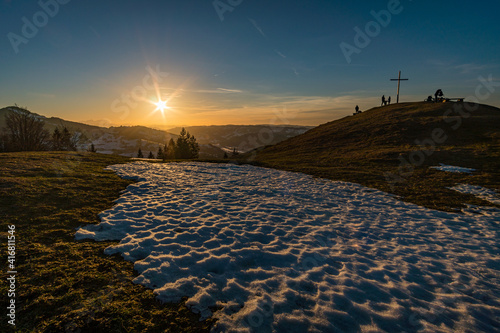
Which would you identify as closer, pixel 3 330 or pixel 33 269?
pixel 3 330

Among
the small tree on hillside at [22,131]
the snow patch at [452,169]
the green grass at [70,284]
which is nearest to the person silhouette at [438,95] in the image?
the snow patch at [452,169]

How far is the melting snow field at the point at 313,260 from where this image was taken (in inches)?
176

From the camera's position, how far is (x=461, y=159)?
22906 millimetres

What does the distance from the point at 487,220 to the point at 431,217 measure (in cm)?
234

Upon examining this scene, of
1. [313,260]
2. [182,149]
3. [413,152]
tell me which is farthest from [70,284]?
[182,149]

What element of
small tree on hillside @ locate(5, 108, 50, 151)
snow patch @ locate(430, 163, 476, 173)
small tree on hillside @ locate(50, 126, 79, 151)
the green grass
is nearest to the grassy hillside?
snow patch @ locate(430, 163, 476, 173)

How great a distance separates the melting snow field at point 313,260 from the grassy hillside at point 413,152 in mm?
5168

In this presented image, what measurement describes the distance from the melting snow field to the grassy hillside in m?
5.17

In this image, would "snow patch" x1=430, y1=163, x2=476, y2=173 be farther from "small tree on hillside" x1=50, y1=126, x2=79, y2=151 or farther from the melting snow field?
"small tree on hillside" x1=50, y1=126, x2=79, y2=151

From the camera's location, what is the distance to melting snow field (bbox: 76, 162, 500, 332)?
4473 millimetres

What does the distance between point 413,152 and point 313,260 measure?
29.0 metres

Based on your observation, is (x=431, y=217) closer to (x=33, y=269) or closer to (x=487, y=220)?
(x=487, y=220)

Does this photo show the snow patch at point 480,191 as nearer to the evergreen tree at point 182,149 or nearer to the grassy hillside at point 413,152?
the grassy hillside at point 413,152

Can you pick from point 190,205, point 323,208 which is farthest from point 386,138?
point 190,205
